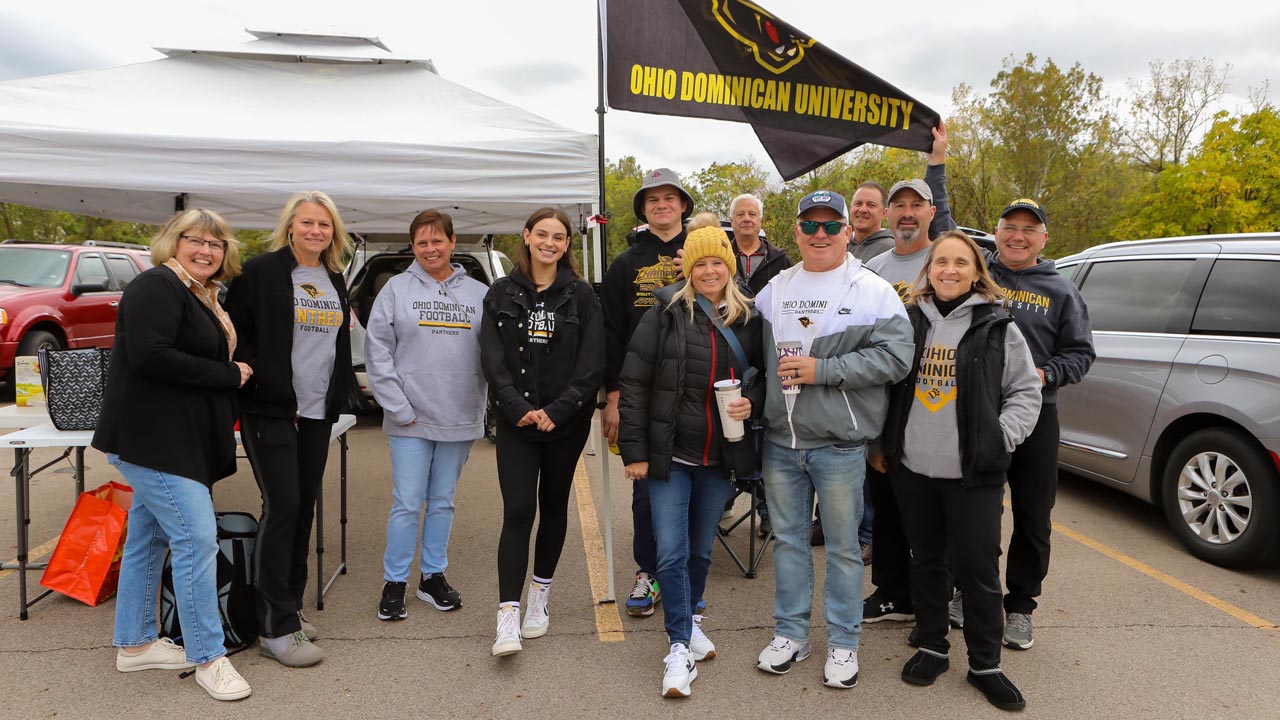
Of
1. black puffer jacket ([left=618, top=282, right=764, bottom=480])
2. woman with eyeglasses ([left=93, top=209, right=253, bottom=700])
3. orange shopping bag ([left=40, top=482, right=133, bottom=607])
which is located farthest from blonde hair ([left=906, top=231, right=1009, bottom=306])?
orange shopping bag ([left=40, top=482, right=133, bottom=607])

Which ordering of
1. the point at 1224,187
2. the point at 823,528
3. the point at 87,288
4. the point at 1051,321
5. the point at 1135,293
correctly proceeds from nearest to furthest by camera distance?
the point at 823,528
the point at 1051,321
the point at 1135,293
the point at 87,288
the point at 1224,187

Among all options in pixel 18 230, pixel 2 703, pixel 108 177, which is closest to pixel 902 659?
pixel 2 703

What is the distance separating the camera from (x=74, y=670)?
311cm

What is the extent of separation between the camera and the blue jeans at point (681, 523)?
308 cm

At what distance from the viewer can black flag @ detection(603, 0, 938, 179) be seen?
373 cm

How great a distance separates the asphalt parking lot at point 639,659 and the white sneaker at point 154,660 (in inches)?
1.3

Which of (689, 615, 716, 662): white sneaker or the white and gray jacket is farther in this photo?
(689, 615, 716, 662): white sneaker

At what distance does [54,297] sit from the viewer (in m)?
9.61

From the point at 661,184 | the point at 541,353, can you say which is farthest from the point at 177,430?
the point at 661,184

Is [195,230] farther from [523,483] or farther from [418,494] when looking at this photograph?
[523,483]

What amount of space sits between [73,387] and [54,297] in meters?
7.79

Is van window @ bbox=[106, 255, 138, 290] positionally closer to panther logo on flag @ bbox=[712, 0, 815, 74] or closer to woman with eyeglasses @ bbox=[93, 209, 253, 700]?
woman with eyeglasses @ bbox=[93, 209, 253, 700]

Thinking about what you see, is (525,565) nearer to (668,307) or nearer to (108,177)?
(668,307)

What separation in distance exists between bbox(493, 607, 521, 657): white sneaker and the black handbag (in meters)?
2.20
